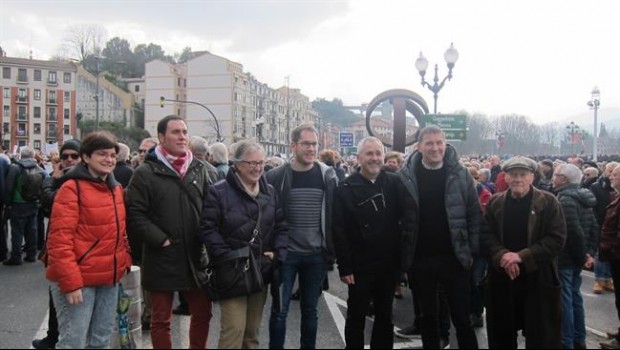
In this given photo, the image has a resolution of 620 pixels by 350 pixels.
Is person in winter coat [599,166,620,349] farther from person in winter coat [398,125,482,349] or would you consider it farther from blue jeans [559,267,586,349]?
person in winter coat [398,125,482,349]

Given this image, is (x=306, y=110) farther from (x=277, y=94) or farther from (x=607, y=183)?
(x=607, y=183)

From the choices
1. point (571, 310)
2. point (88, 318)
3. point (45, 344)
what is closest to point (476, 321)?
point (571, 310)

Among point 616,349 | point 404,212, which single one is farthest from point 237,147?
point 616,349

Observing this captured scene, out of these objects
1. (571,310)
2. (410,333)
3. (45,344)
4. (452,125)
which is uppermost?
(452,125)

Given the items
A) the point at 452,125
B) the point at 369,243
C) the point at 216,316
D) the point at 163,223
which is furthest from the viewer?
the point at 452,125

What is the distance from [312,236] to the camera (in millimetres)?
4641

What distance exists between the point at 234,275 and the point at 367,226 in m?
1.31

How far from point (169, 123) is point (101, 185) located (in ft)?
2.68

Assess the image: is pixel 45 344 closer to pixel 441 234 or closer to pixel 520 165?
pixel 441 234

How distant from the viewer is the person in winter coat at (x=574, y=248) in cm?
521

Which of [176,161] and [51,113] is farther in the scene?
[51,113]

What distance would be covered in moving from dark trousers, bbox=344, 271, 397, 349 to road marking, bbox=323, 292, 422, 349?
0.41 meters

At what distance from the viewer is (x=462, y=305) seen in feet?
14.6

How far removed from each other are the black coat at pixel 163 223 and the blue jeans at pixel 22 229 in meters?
6.39
